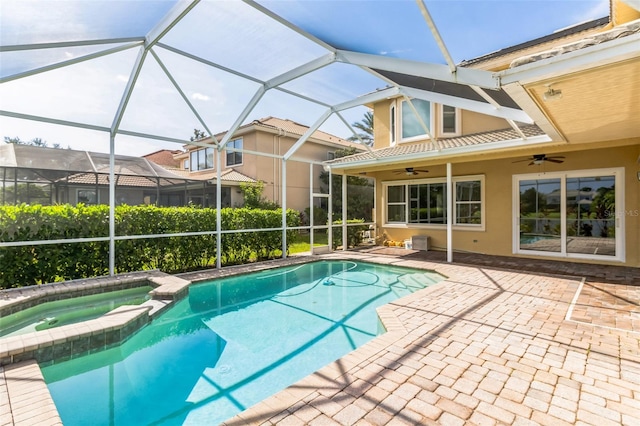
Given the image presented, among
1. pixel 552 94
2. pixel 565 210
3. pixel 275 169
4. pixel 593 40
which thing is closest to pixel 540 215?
pixel 565 210

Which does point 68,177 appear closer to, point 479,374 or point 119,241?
point 119,241

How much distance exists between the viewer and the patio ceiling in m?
4.59

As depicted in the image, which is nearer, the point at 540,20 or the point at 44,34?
the point at 44,34

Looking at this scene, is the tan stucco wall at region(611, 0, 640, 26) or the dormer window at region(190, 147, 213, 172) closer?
the tan stucco wall at region(611, 0, 640, 26)

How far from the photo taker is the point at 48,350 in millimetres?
4145

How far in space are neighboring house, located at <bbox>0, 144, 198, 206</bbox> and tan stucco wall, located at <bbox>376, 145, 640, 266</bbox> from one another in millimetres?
10964

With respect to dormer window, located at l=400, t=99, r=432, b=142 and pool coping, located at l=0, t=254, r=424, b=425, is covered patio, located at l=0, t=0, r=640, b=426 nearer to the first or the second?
pool coping, located at l=0, t=254, r=424, b=425

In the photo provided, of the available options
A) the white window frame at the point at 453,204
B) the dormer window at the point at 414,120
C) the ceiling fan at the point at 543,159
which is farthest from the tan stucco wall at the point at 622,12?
the dormer window at the point at 414,120

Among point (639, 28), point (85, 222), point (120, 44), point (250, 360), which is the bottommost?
point (250, 360)

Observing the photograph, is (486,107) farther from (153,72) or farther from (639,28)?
(153,72)

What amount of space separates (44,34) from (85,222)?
4.43m

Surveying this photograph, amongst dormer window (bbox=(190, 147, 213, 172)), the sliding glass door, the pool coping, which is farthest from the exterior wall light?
dormer window (bbox=(190, 147, 213, 172))

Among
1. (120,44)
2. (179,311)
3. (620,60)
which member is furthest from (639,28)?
(179,311)

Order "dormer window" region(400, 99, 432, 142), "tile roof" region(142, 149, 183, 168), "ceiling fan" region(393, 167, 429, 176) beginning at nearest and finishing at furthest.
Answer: "ceiling fan" region(393, 167, 429, 176) → "dormer window" region(400, 99, 432, 142) → "tile roof" region(142, 149, 183, 168)
